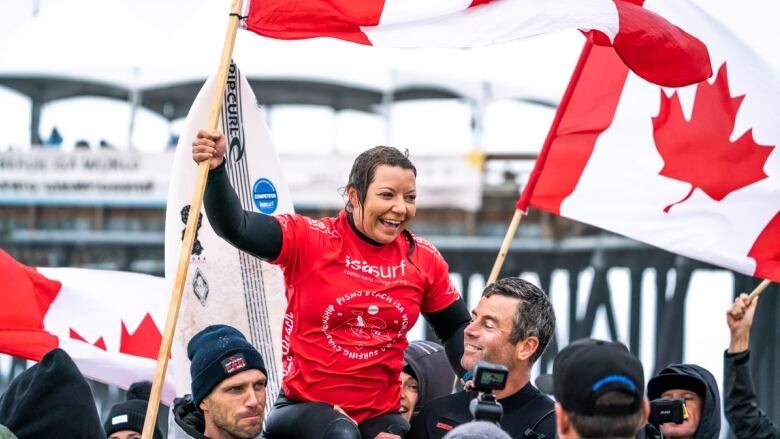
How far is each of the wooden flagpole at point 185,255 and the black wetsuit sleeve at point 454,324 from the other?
40.9 inches

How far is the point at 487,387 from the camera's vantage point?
4.01 meters

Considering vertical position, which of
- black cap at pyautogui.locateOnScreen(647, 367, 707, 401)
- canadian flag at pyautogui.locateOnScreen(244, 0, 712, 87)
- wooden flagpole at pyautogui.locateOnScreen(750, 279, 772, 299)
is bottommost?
black cap at pyautogui.locateOnScreen(647, 367, 707, 401)

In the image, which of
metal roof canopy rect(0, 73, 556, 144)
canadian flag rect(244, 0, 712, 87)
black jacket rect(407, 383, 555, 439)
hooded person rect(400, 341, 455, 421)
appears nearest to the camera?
black jacket rect(407, 383, 555, 439)

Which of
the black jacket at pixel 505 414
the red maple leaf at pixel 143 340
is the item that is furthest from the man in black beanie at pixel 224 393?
the red maple leaf at pixel 143 340

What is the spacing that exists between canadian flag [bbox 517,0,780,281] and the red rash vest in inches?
86.8

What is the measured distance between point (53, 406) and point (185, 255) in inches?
28.8

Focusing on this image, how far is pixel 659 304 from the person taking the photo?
1925 centimetres

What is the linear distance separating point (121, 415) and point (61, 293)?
58.3 inches

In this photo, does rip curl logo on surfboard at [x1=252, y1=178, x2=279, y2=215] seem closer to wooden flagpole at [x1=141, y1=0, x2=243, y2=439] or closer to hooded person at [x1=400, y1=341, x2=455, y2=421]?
hooded person at [x1=400, y1=341, x2=455, y2=421]

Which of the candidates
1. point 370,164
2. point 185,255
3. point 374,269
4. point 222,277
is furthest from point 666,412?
point 222,277

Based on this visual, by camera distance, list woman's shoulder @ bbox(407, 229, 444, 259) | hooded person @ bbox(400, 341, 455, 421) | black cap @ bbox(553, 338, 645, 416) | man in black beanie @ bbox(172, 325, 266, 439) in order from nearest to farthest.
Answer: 1. black cap @ bbox(553, 338, 645, 416)
2. man in black beanie @ bbox(172, 325, 266, 439)
3. woman's shoulder @ bbox(407, 229, 444, 259)
4. hooded person @ bbox(400, 341, 455, 421)

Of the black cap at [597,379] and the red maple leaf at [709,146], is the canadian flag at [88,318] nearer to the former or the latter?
the red maple leaf at [709,146]

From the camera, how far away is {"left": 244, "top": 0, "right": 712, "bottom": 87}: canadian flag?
521cm

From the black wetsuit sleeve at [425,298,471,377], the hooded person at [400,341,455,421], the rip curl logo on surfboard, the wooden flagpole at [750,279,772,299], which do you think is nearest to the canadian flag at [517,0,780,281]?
the wooden flagpole at [750,279,772,299]
